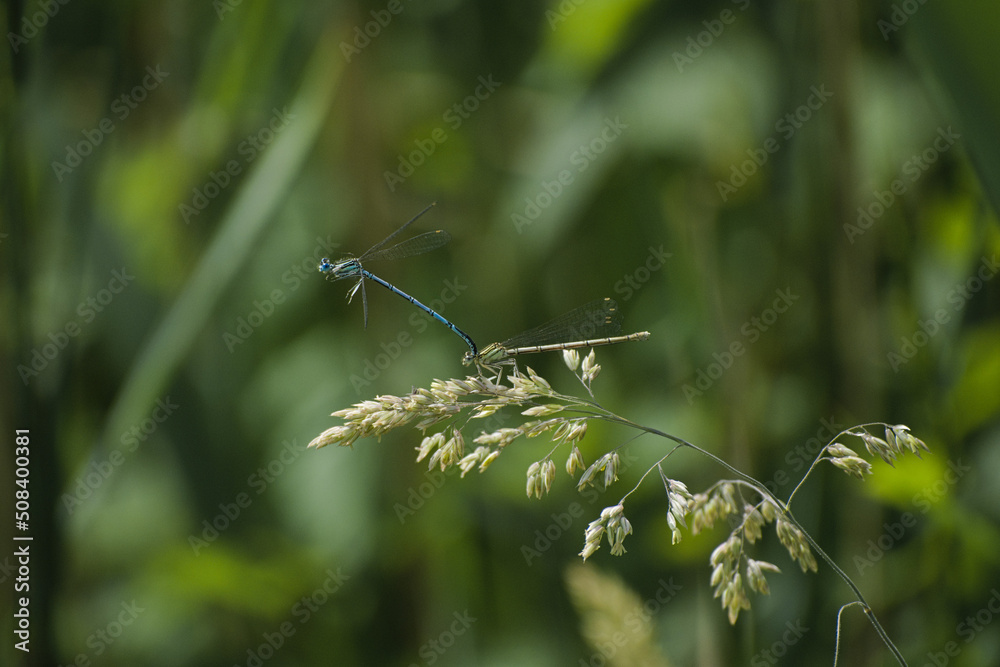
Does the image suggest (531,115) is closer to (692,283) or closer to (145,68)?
(692,283)

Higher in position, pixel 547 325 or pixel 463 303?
pixel 547 325

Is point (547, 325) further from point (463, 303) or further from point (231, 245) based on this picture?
point (231, 245)

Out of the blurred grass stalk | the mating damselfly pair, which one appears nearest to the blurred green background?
the blurred grass stalk

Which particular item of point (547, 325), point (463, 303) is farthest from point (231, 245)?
point (547, 325)

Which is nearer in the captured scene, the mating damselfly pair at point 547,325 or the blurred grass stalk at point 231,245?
the mating damselfly pair at point 547,325

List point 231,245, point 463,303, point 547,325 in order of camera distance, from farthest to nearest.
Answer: point 463,303, point 231,245, point 547,325

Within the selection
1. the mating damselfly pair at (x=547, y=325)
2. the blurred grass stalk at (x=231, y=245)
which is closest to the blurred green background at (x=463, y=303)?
the blurred grass stalk at (x=231, y=245)

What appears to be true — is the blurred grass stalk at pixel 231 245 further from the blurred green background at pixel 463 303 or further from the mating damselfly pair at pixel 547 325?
the mating damselfly pair at pixel 547 325

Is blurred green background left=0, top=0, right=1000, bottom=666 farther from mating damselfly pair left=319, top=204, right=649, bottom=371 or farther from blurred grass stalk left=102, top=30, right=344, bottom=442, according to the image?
mating damselfly pair left=319, top=204, right=649, bottom=371

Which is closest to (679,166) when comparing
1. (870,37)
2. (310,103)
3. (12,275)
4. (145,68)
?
(870,37)
